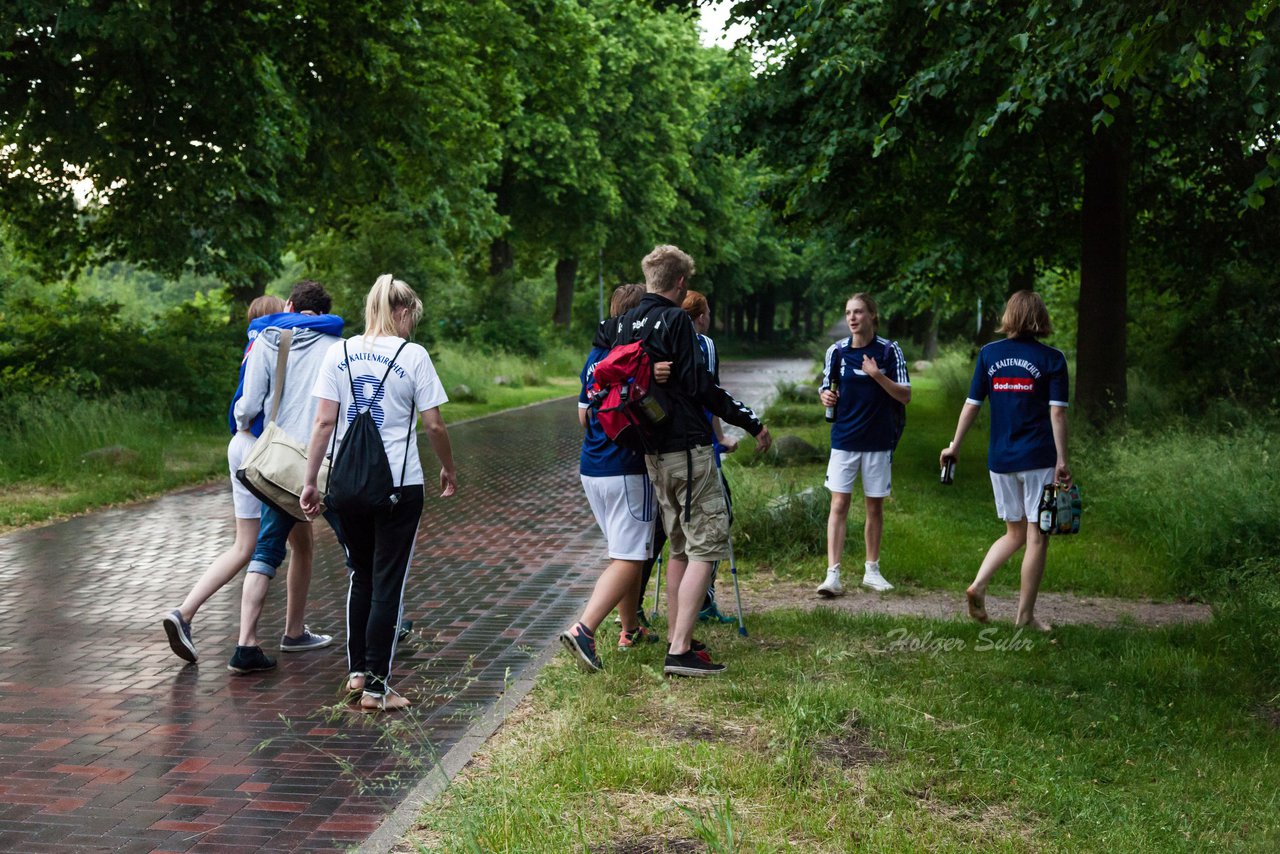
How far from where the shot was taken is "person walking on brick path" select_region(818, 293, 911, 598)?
8.55m

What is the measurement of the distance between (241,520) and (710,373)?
271cm

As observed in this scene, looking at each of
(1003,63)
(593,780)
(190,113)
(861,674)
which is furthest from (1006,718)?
(190,113)

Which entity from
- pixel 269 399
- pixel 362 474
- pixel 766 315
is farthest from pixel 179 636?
pixel 766 315

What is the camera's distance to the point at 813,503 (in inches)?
399

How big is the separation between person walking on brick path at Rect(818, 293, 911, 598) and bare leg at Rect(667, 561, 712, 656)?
2.34 metres

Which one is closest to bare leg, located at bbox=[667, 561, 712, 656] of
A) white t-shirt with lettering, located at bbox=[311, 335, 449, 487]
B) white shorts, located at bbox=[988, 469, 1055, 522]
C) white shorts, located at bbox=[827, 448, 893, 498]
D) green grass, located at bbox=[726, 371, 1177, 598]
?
white t-shirt with lettering, located at bbox=[311, 335, 449, 487]

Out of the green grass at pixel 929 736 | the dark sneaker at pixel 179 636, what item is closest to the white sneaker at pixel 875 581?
the green grass at pixel 929 736

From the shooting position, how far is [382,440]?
5.95 m

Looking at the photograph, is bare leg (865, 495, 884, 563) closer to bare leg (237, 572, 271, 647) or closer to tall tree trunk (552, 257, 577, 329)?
bare leg (237, 572, 271, 647)

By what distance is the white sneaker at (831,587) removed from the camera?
8438 millimetres

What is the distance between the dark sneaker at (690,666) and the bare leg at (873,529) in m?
2.72

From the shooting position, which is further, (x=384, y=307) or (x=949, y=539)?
(x=949, y=539)

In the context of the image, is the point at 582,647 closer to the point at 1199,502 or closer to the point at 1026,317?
the point at 1026,317

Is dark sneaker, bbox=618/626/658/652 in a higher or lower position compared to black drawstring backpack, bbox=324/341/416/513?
lower
